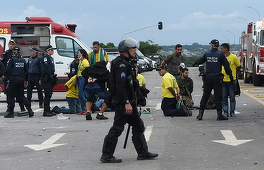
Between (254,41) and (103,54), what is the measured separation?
15331 millimetres

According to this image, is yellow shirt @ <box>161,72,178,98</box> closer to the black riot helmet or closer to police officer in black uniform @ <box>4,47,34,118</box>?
police officer in black uniform @ <box>4,47,34,118</box>

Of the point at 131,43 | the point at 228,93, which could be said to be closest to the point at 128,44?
the point at 131,43

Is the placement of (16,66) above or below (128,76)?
below

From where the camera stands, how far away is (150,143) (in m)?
11.1

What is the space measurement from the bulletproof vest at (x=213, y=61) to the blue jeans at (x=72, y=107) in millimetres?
4054

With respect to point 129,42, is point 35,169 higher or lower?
lower

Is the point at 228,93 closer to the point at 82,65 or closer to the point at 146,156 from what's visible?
the point at 82,65

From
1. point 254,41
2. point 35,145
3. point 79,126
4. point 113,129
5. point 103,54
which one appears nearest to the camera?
point 113,129

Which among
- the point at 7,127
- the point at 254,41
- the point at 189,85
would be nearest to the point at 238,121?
the point at 189,85

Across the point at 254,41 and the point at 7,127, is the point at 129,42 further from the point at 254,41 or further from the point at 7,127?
the point at 254,41

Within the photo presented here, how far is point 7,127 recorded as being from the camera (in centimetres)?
1423

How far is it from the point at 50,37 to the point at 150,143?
491 inches

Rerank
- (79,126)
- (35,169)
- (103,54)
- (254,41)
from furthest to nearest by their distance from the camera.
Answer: (254,41) → (103,54) → (79,126) → (35,169)

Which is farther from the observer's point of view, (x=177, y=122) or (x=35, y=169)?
(x=177, y=122)
